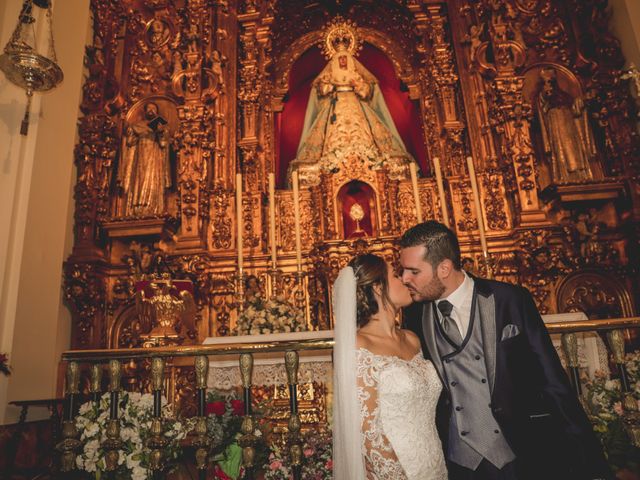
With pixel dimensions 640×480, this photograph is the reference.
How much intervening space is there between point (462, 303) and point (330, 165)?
15.3ft

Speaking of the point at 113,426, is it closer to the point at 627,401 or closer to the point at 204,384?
the point at 204,384

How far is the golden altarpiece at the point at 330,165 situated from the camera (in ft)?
20.0

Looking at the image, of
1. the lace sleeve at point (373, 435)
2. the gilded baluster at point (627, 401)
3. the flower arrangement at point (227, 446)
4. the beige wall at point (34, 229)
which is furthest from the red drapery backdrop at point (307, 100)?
the lace sleeve at point (373, 435)

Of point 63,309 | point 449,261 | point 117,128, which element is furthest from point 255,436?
point 117,128

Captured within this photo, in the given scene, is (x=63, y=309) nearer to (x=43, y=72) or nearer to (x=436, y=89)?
(x=43, y=72)

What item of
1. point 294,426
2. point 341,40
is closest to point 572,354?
point 294,426

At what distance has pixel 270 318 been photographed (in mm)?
4355

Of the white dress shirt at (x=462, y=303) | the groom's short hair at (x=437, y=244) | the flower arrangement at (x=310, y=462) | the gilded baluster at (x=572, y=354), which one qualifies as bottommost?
the flower arrangement at (x=310, y=462)

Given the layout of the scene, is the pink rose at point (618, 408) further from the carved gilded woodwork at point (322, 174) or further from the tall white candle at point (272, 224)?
the carved gilded woodwork at point (322, 174)

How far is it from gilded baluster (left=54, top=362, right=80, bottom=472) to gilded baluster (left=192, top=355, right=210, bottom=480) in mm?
606

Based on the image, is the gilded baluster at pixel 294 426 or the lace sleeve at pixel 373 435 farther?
the gilded baluster at pixel 294 426

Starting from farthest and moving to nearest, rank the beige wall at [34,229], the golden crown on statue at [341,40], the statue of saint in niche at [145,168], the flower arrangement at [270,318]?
the golden crown on statue at [341,40]
the statue of saint in niche at [145,168]
the beige wall at [34,229]
the flower arrangement at [270,318]

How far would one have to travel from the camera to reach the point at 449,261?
246 cm

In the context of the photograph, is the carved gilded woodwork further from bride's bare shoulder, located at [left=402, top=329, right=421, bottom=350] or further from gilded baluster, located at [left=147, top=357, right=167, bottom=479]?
gilded baluster, located at [left=147, top=357, right=167, bottom=479]
